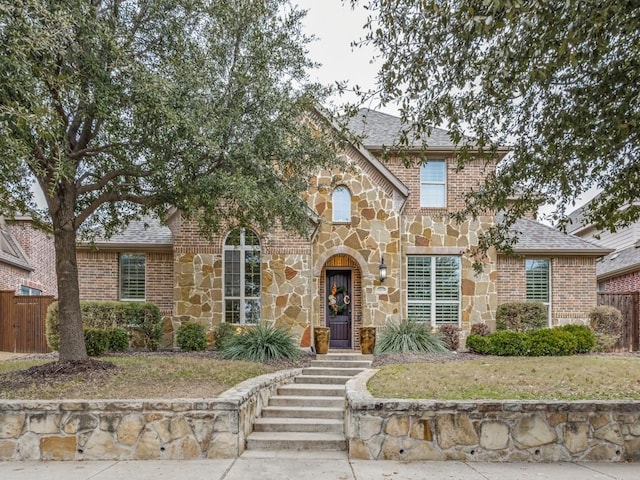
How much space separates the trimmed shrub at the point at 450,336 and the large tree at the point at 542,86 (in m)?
6.84

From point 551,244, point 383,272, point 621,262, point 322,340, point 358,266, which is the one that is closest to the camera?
point 322,340

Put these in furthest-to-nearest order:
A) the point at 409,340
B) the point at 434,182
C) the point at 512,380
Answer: the point at 434,182 < the point at 409,340 < the point at 512,380

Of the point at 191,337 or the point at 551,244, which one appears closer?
the point at 191,337

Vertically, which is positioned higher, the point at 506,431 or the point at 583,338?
the point at 583,338

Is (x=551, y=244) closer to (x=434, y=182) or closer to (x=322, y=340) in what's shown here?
(x=434, y=182)

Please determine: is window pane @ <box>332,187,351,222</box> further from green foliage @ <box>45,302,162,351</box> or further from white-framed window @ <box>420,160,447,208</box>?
green foliage @ <box>45,302,162,351</box>

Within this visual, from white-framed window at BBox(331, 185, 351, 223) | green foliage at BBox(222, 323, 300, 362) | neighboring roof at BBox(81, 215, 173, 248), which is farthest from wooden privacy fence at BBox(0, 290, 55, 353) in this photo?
white-framed window at BBox(331, 185, 351, 223)

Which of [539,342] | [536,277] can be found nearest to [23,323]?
[539,342]

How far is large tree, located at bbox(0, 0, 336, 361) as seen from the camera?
7594 mm

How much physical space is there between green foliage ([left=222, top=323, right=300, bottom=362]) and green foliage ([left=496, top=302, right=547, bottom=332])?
6346 mm

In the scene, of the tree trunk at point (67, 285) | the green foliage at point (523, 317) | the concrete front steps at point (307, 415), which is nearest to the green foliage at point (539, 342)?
the green foliage at point (523, 317)

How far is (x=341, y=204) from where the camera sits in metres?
15.5

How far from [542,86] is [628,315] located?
12529 millimetres

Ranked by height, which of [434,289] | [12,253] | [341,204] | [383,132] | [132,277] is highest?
[383,132]
